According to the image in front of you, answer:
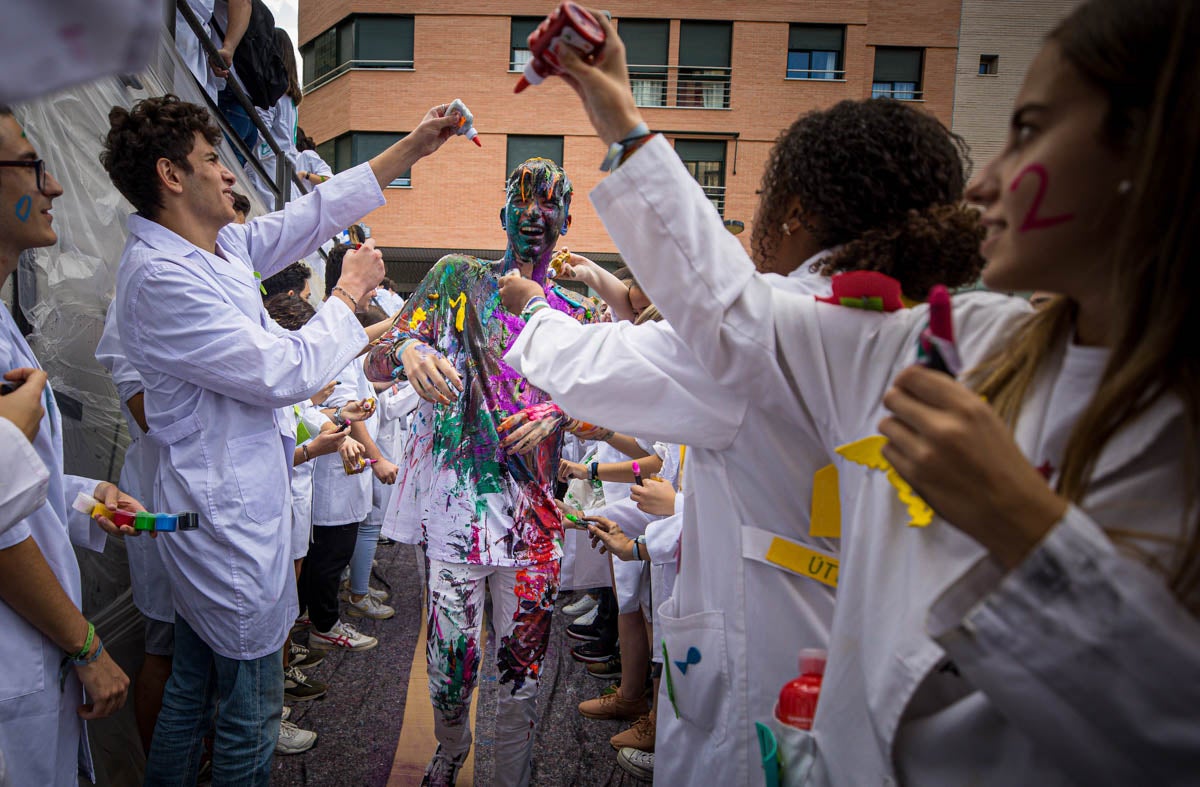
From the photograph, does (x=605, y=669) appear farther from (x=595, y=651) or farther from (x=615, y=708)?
(x=615, y=708)

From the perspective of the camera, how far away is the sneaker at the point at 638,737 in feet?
11.1

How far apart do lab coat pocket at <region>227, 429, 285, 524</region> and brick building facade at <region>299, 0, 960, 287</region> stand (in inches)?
662

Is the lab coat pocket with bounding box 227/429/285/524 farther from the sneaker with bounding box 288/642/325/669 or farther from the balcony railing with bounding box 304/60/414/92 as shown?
the balcony railing with bounding box 304/60/414/92

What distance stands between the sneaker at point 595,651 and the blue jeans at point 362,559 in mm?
1630

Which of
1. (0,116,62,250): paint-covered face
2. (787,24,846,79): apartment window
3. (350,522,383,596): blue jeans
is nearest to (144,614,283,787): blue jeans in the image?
(0,116,62,250): paint-covered face

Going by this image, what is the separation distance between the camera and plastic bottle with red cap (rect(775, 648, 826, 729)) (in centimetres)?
116

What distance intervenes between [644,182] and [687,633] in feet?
2.98

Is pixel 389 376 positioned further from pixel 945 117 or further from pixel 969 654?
pixel 945 117

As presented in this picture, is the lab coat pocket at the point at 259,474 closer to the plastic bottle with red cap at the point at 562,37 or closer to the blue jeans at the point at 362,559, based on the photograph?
the plastic bottle with red cap at the point at 562,37

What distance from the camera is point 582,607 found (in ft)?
17.8

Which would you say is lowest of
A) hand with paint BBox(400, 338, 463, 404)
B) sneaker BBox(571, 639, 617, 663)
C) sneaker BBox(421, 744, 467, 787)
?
sneaker BBox(571, 639, 617, 663)

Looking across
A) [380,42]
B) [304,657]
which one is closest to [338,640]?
[304,657]

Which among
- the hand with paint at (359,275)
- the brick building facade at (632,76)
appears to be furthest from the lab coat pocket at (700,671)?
the brick building facade at (632,76)

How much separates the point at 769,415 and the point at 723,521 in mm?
239
